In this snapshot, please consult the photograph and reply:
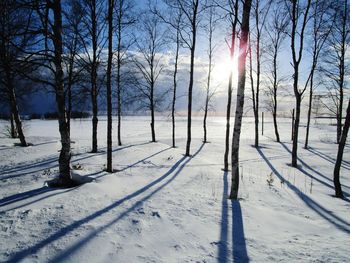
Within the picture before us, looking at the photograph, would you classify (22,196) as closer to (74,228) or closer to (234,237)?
(74,228)

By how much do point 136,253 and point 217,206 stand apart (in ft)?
9.58

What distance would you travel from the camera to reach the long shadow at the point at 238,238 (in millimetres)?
3889

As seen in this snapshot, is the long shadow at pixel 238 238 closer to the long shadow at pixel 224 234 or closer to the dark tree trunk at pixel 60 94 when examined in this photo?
the long shadow at pixel 224 234

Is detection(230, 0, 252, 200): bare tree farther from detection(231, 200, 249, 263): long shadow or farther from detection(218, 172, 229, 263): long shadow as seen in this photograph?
detection(231, 200, 249, 263): long shadow

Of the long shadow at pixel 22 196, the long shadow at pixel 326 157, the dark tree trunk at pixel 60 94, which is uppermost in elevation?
the dark tree trunk at pixel 60 94

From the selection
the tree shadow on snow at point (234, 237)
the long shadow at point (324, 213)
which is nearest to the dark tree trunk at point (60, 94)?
the tree shadow on snow at point (234, 237)

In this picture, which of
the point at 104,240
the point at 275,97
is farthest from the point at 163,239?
the point at 275,97

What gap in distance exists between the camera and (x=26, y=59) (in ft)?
21.2

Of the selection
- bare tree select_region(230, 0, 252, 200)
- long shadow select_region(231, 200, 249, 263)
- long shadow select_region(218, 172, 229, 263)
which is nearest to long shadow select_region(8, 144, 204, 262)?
long shadow select_region(218, 172, 229, 263)

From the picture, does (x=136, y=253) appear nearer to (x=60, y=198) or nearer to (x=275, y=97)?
(x=60, y=198)

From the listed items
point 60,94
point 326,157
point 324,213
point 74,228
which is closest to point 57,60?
point 60,94

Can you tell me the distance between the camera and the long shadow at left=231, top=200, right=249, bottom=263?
3.89m

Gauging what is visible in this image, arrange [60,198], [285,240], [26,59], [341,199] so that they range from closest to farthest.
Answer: [285,240] < [60,198] < [26,59] < [341,199]

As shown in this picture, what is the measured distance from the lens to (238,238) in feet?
14.8
